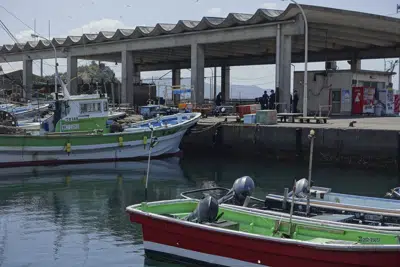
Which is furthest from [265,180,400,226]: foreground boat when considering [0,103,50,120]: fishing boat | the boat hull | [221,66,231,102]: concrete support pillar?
[221,66,231,102]: concrete support pillar

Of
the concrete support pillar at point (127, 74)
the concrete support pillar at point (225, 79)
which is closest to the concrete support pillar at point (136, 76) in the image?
the concrete support pillar at point (127, 74)

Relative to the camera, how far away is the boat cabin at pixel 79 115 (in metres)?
27.3

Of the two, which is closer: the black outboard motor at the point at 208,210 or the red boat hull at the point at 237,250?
the red boat hull at the point at 237,250

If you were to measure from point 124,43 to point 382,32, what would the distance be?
59.4ft

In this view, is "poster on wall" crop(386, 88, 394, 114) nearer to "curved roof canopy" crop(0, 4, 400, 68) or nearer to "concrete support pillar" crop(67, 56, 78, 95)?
"curved roof canopy" crop(0, 4, 400, 68)

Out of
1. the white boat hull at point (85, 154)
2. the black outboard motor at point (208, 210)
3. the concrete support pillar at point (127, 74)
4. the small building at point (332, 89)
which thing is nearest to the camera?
the black outboard motor at point (208, 210)

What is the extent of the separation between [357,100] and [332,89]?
6.01 ft

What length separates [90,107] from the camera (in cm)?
2772

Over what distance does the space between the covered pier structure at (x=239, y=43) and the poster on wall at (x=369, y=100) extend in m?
3.77

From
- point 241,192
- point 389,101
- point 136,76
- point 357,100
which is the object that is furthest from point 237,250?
point 136,76

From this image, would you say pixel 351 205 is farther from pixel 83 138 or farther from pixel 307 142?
pixel 83 138

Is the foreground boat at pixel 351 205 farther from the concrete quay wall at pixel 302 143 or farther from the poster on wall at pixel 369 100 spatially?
the poster on wall at pixel 369 100

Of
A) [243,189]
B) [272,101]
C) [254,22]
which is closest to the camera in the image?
[243,189]

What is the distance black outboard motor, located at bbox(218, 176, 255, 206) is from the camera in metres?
11.7
